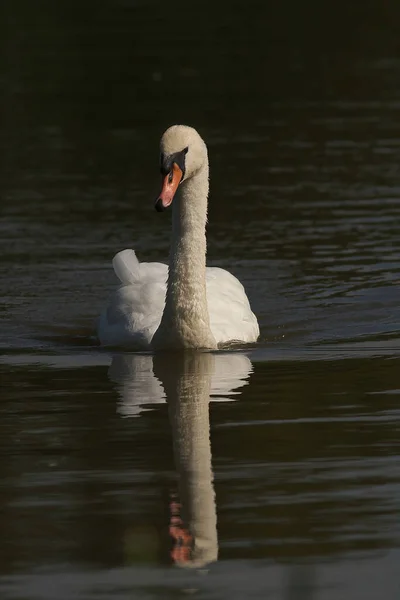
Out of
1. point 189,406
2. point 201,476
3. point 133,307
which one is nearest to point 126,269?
point 133,307

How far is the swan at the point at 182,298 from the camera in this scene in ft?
36.4

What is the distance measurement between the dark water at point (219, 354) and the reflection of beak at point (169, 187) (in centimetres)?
118

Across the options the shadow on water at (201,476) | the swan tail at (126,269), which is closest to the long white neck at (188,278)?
the shadow on water at (201,476)

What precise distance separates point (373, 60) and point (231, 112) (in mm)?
5555

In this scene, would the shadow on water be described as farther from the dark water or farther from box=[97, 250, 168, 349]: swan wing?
box=[97, 250, 168, 349]: swan wing

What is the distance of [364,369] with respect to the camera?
1072cm

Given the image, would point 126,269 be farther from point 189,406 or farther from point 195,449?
point 195,449

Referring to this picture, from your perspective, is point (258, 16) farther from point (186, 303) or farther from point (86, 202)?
point (186, 303)

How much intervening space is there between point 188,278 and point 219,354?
59 centimetres

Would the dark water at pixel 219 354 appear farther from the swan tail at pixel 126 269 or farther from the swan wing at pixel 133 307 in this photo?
the swan tail at pixel 126 269

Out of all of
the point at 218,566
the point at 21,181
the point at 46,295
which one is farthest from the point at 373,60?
the point at 218,566

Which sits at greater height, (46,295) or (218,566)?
(46,295)

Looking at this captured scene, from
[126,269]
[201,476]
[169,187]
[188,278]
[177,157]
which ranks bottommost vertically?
[201,476]

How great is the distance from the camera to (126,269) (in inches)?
494
